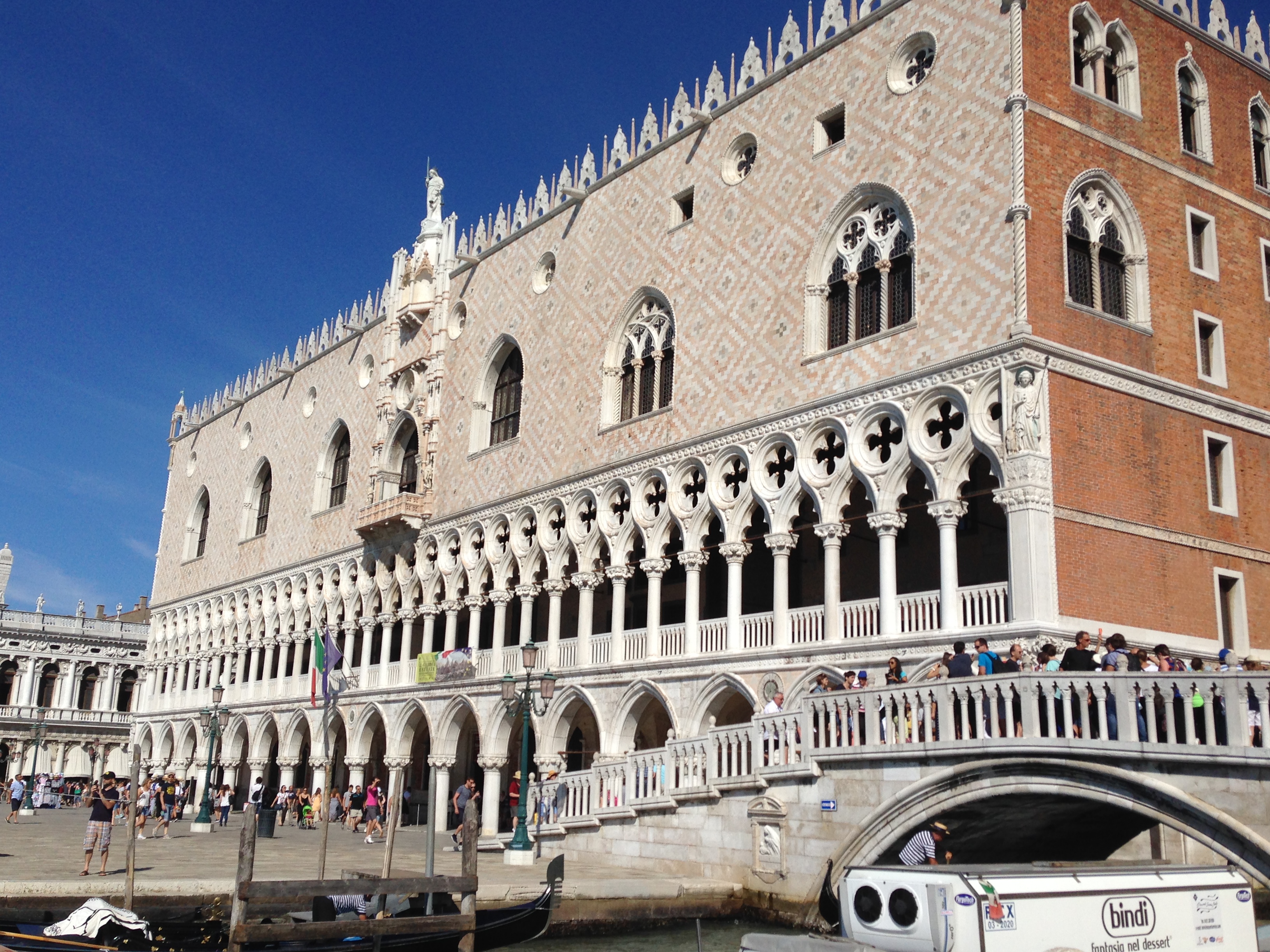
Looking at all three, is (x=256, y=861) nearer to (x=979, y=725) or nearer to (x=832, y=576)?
(x=832, y=576)

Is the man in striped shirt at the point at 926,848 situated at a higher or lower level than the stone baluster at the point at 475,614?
lower

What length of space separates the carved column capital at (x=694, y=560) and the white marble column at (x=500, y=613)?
5.71 metres

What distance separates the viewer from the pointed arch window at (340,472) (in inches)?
1253

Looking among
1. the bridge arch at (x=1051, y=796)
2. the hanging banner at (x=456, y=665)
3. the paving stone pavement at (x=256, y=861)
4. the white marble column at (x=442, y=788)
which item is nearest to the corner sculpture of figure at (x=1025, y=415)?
the bridge arch at (x=1051, y=796)

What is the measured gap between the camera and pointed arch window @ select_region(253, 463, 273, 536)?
3594 centimetres

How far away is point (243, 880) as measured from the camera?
33.8 ft

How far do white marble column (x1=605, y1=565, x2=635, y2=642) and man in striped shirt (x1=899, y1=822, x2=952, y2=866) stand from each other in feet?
31.6

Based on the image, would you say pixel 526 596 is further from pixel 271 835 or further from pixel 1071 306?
pixel 1071 306

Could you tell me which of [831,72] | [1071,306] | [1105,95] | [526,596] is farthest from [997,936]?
[526,596]

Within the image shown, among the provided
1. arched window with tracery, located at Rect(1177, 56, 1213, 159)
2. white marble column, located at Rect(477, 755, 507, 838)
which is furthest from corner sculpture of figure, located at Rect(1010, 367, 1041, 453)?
white marble column, located at Rect(477, 755, 507, 838)

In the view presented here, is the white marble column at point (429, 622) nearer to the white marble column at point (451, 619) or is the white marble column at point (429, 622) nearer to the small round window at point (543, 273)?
the white marble column at point (451, 619)

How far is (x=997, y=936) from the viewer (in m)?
8.86

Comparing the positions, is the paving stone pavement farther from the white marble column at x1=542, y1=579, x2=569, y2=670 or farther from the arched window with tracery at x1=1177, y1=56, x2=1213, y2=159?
the arched window with tracery at x1=1177, y1=56, x2=1213, y2=159

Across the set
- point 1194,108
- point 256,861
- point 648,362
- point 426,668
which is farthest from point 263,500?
point 1194,108
